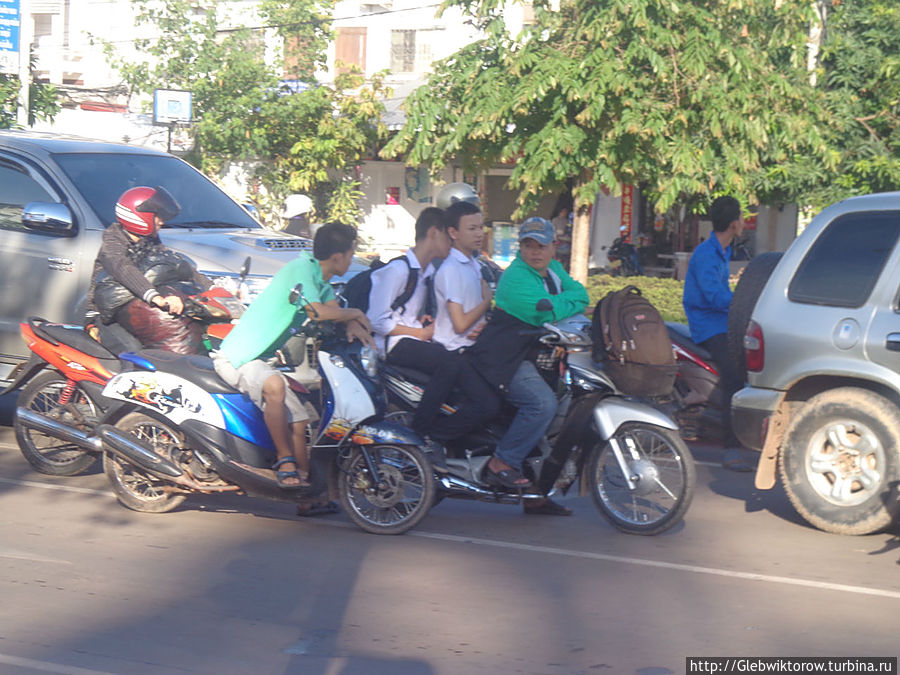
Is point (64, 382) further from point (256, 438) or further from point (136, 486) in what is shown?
point (256, 438)

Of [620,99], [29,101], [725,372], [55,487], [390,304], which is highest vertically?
[29,101]

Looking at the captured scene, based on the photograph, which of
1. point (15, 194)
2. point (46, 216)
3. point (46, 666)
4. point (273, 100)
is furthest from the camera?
point (273, 100)

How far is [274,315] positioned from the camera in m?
6.23

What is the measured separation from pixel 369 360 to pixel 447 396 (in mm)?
492

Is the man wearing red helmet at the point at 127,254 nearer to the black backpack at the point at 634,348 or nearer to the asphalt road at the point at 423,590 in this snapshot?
the asphalt road at the point at 423,590

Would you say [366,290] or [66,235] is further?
[66,235]

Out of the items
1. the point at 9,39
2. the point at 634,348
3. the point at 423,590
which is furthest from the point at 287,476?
the point at 9,39

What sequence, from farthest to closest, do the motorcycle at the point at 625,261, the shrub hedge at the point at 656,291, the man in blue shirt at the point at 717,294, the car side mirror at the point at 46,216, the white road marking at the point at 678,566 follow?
the motorcycle at the point at 625,261 < the shrub hedge at the point at 656,291 < the man in blue shirt at the point at 717,294 < the car side mirror at the point at 46,216 < the white road marking at the point at 678,566

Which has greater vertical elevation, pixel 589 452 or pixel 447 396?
pixel 447 396

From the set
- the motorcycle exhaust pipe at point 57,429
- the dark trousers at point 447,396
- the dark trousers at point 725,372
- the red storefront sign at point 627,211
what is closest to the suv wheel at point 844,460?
the dark trousers at point 725,372

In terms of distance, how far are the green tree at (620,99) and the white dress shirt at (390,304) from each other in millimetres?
7164

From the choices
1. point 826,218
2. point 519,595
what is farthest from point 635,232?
point 519,595

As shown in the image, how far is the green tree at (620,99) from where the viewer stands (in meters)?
13.4

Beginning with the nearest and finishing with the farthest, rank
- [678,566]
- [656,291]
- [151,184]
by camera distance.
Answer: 1. [678,566]
2. [151,184]
3. [656,291]
